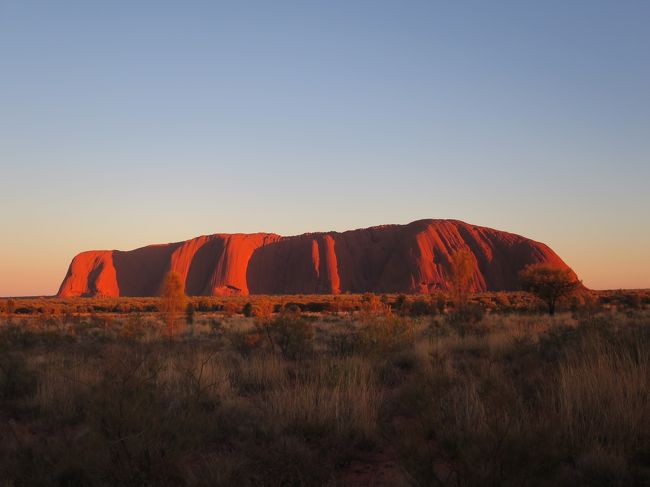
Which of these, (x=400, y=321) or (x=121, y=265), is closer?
(x=400, y=321)

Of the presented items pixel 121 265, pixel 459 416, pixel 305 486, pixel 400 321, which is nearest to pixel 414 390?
pixel 459 416

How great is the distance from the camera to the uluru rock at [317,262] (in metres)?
79.9

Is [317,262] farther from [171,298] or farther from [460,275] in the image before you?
[171,298]

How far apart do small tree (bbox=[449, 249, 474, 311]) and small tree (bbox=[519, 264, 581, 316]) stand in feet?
24.0

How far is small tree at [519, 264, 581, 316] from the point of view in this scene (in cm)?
2691

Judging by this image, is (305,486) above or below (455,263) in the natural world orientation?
below

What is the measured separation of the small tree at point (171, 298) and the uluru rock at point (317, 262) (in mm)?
55619

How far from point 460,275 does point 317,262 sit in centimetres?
6712

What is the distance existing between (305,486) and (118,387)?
69.8 inches

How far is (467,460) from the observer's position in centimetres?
311

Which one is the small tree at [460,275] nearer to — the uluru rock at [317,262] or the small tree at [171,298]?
the small tree at [171,298]

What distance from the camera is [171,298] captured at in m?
18.4

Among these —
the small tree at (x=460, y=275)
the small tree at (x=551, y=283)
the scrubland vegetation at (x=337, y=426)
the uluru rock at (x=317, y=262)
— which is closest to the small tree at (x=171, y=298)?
the scrubland vegetation at (x=337, y=426)

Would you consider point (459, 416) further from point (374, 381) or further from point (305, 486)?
point (374, 381)
